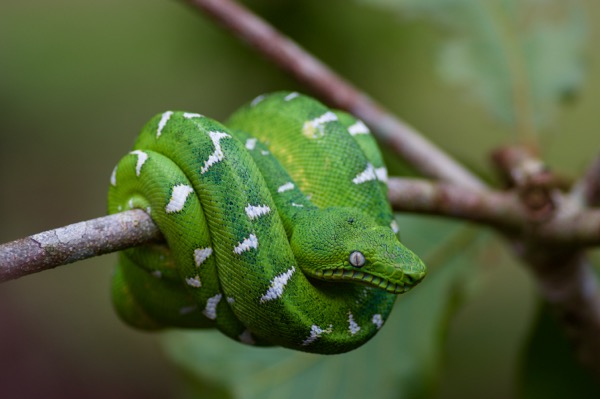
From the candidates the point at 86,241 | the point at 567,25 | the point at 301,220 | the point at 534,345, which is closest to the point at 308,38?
the point at 567,25

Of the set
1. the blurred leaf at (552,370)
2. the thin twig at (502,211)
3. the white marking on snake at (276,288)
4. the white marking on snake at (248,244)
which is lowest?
the blurred leaf at (552,370)

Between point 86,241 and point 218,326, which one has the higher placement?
point 86,241

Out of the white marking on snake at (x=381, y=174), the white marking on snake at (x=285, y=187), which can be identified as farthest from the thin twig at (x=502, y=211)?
the white marking on snake at (x=285, y=187)

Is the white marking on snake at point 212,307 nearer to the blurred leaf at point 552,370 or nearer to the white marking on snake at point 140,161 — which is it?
the white marking on snake at point 140,161

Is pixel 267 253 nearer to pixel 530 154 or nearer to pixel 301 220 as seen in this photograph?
pixel 301 220

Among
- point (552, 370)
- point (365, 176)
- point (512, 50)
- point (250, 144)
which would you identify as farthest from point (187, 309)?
point (512, 50)

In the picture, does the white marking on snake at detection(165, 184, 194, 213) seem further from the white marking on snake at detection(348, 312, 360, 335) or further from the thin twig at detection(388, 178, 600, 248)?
the thin twig at detection(388, 178, 600, 248)
